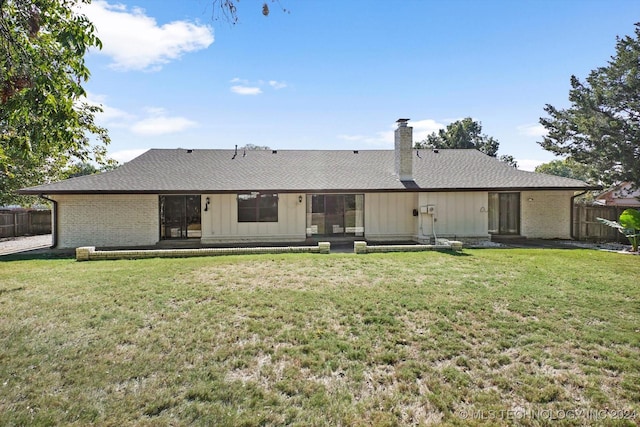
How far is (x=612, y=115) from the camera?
16797mm

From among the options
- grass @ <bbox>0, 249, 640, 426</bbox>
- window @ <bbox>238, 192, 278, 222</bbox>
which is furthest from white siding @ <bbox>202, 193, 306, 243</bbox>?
grass @ <bbox>0, 249, 640, 426</bbox>

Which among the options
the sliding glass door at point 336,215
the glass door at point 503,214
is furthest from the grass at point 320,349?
the glass door at point 503,214

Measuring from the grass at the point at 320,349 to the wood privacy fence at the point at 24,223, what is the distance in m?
13.7

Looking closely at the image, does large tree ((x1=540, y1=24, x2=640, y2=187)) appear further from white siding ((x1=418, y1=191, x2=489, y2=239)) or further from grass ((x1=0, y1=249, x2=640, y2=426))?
grass ((x1=0, y1=249, x2=640, y2=426))

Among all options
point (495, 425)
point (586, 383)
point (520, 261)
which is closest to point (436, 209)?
point (520, 261)

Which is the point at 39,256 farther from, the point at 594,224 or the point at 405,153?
the point at 594,224

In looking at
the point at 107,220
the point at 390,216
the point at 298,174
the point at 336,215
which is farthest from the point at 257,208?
the point at 107,220

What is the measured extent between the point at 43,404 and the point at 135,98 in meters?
13.3

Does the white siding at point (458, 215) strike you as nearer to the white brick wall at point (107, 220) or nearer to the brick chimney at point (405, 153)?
the brick chimney at point (405, 153)

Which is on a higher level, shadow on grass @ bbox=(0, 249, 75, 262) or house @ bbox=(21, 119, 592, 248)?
house @ bbox=(21, 119, 592, 248)

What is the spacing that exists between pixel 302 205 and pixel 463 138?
92.2ft

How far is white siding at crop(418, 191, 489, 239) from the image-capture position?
13492mm

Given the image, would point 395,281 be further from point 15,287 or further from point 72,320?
A: point 15,287

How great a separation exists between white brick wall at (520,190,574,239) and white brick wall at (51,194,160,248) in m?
14.7
